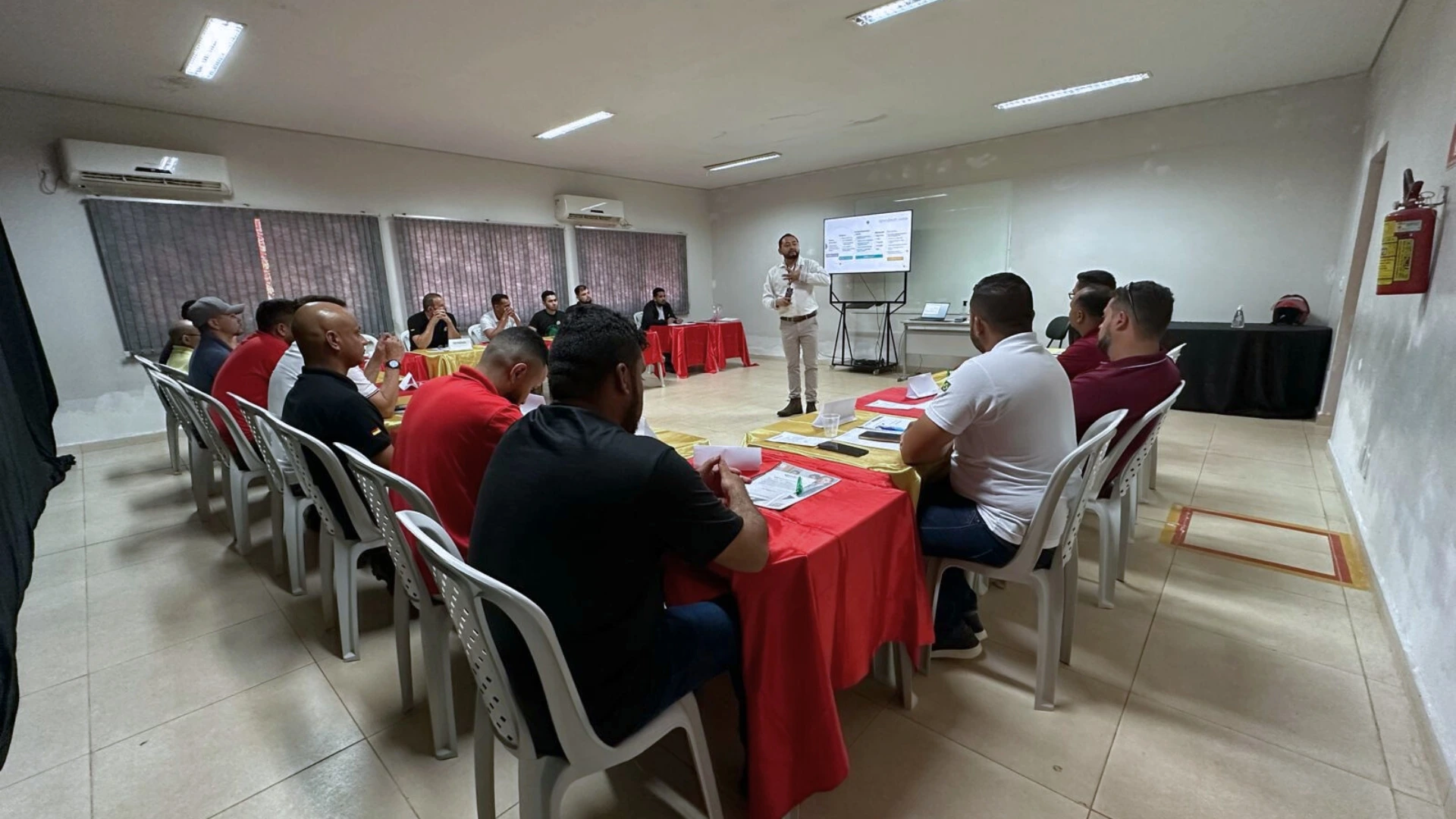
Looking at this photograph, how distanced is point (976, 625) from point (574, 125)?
18.0 ft

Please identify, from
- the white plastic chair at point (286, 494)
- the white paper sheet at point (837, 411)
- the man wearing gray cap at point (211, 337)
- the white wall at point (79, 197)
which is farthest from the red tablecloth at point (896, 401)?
the white wall at point (79, 197)

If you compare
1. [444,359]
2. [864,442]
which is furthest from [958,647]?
[444,359]

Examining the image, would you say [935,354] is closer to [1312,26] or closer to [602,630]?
[1312,26]

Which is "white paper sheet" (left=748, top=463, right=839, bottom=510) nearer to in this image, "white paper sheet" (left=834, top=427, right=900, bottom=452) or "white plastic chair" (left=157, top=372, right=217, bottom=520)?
"white paper sheet" (left=834, top=427, right=900, bottom=452)

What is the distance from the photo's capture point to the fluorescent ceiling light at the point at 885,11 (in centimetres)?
318

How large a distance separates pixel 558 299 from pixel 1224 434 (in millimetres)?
7333

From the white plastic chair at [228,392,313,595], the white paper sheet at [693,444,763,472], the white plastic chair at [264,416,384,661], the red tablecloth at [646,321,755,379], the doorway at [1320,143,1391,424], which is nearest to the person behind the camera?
the white paper sheet at [693,444,763,472]

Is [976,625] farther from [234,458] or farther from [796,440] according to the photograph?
[234,458]

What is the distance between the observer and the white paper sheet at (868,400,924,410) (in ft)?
7.75

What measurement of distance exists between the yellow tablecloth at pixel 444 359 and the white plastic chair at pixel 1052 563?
13.5ft

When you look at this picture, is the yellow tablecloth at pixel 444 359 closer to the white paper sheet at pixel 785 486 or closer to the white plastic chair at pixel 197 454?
the white plastic chair at pixel 197 454

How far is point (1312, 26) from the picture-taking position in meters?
3.69

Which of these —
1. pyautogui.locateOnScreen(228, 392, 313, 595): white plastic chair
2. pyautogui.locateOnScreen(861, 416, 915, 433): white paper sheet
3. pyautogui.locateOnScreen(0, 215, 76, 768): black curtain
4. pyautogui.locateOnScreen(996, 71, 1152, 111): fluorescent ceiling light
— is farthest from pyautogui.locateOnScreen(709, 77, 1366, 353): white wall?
pyautogui.locateOnScreen(0, 215, 76, 768): black curtain

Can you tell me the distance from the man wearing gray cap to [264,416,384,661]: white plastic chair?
1949 millimetres
